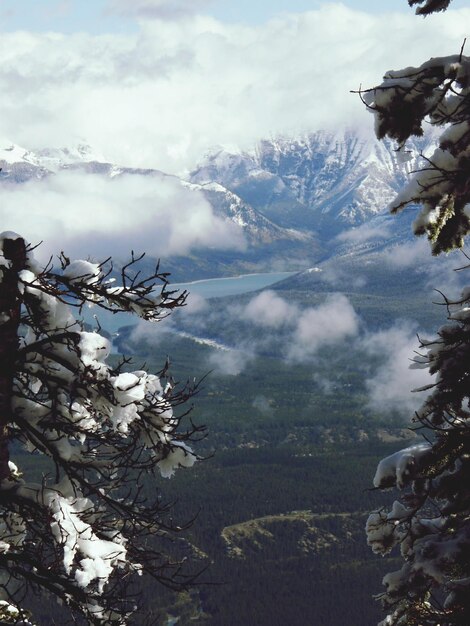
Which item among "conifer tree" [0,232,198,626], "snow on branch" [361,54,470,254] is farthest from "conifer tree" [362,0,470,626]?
"conifer tree" [0,232,198,626]

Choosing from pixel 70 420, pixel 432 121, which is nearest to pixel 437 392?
pixel 432 121

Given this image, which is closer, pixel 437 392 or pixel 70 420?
pixel 70 420

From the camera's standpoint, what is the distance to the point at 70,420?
13.5 m

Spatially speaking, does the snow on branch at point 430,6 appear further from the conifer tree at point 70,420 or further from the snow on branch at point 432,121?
the conifer tree at point 70,420

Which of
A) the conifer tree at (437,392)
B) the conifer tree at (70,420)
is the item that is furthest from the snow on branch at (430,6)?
the conifer tree at (70,420)

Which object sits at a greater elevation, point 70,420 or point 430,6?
point 430,6

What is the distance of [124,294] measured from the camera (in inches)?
529

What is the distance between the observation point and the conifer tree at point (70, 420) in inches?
493

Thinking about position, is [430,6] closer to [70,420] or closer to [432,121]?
[432,121]

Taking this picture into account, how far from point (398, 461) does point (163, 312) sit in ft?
15.6

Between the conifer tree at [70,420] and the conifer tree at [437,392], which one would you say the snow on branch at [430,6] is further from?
the conifer tree at [70,420]

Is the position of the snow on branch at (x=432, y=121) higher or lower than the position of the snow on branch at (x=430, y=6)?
lower

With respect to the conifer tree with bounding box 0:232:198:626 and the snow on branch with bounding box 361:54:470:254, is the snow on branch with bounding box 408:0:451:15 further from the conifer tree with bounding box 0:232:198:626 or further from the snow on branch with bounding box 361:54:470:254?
the conifer tree with bounding box 0:232:198:626

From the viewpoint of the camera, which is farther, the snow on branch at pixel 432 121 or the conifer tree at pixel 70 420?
the conifer tree at pixel 70 420
